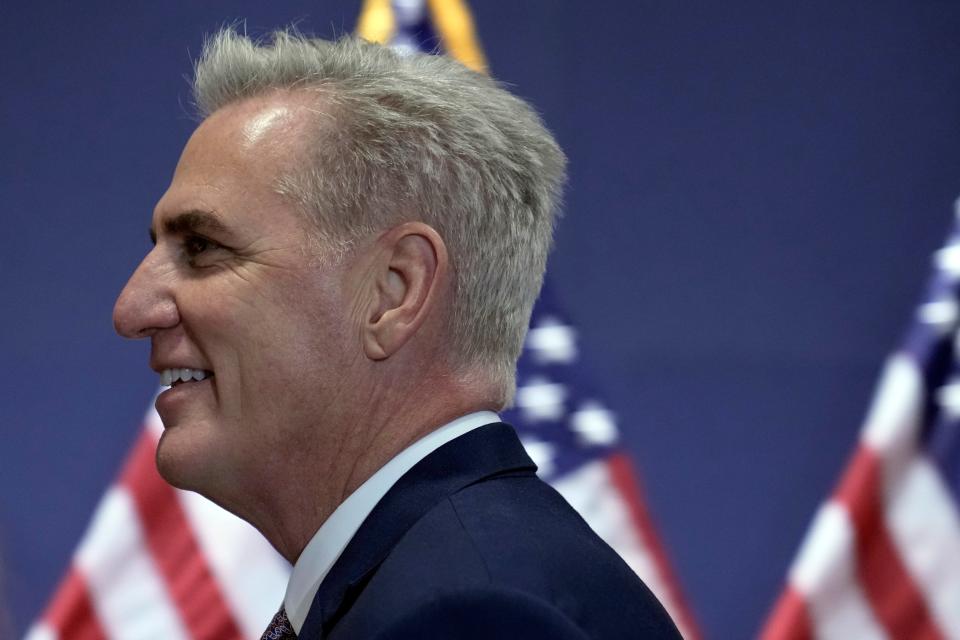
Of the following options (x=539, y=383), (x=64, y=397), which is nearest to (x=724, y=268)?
A: (x=539, y=383)

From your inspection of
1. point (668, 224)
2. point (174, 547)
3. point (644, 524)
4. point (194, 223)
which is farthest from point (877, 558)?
point (194, 223)

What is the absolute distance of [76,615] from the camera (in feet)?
7.34

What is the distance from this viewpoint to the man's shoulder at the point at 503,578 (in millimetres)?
826

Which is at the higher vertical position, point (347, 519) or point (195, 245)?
point (195, 245)

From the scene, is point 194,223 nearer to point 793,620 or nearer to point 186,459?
point 186,459

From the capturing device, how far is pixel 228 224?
1.12 metres

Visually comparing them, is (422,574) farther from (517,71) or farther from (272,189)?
(517,71)

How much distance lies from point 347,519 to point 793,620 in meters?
1.23

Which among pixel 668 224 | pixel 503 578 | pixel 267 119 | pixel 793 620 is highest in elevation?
pixel 267 119

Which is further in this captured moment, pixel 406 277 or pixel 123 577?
pixel 123 577

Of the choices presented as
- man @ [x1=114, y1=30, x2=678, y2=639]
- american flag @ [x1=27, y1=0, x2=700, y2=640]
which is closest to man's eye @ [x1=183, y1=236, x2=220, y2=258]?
man @ [x1=114, y1=30, x2=678, y2=639]

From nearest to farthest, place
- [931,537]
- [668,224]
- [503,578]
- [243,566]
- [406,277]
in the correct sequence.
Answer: [503,578] → [406,277] → [931,537] → [243,566] → [668,224]

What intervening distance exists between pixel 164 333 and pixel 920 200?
5.19 ft

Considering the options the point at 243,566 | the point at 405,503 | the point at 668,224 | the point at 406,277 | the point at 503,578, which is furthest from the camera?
the point at 668,224
